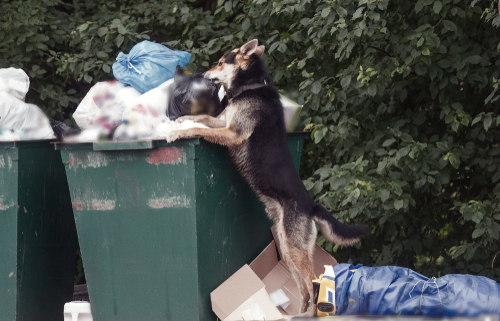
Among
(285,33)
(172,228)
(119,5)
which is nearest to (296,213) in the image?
(172,228)

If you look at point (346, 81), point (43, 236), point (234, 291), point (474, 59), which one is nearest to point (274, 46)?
point (346, 81)

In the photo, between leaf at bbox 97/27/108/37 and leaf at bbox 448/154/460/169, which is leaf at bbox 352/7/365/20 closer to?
leaf at bbox 448/154/460/169

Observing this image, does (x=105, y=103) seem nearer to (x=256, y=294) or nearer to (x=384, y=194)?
(x=256, y=294)

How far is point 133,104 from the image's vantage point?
3207mm

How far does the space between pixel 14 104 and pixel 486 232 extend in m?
3.22

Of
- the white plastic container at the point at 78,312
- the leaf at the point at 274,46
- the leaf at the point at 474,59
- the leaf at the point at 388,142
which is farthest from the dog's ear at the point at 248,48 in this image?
the white plastic container at the point at 78,312

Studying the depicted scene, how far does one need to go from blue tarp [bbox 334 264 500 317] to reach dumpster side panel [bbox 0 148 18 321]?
72.0 inches

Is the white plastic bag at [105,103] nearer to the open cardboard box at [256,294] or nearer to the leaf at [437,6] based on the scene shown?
the open cardboard box at [256,294]

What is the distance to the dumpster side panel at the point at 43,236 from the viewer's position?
10.6 feet

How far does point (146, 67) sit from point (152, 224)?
108 centimetres

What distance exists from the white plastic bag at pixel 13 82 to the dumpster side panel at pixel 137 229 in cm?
65

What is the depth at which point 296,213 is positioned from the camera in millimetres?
3172

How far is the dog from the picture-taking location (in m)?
3.17

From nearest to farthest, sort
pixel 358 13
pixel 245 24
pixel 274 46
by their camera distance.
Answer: pixel 358 13 → pixel 274 46 → pixel 245 24
